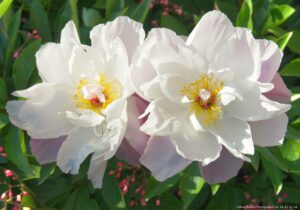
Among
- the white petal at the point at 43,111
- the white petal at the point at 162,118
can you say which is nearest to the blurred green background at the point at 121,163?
the white petal at the point at 43,111

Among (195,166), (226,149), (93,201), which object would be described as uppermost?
(226,149)

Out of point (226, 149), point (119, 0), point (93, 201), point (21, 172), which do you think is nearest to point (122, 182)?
point (93, 201)

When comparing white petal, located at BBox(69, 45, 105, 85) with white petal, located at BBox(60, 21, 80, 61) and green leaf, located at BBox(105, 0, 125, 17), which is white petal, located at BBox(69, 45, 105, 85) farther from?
green leaf, located at BBox(105, 0, 125, 17)

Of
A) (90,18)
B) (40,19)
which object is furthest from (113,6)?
(40,19)

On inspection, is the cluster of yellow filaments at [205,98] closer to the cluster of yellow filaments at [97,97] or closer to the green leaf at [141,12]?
the cluster of yellow filaments at [97,97]

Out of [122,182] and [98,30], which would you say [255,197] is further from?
[98,30]

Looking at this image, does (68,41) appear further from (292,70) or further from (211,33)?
(292,70)
